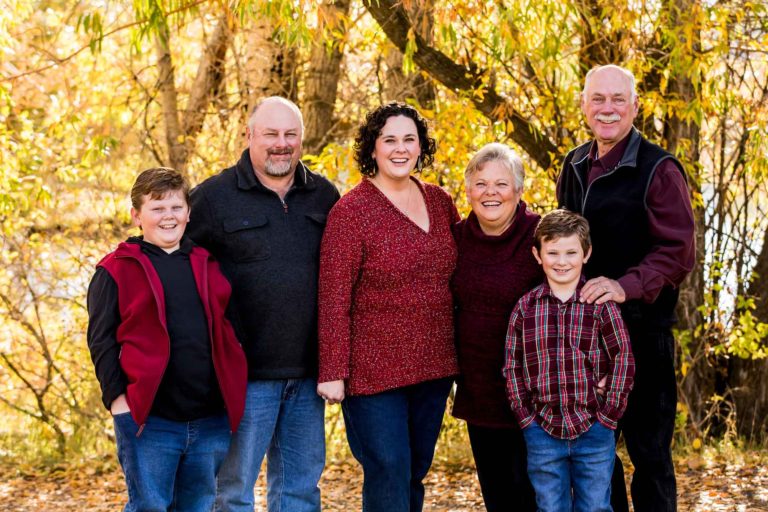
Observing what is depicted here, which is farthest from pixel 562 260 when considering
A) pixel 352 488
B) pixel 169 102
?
pixel 169 102

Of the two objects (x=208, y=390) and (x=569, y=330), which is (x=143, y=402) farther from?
(x=569, y=330)

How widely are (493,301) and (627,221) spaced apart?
607 mm

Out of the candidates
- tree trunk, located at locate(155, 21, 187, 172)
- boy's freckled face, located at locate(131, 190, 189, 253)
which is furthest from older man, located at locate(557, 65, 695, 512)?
tree trunk, located at locate(155, 21, 187, 172)

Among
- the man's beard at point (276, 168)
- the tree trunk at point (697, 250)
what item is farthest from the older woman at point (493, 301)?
the tree trunk at point (697, 250)

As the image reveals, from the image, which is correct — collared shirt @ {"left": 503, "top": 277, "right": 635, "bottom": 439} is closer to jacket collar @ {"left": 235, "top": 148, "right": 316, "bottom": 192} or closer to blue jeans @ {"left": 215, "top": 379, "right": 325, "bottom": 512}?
blue jeans @ {"left": 215, "top": 379, "right": 325, "bottom": 512}

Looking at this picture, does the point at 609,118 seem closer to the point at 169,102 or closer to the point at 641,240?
the point at 641,240

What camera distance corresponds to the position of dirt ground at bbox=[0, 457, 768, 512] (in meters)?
5.54

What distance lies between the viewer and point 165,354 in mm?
3207

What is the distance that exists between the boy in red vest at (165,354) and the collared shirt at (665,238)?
1500 millimetres

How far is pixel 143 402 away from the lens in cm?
317

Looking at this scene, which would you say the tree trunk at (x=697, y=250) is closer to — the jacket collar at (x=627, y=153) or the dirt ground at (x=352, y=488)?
the dirt ground at (x=352, y=488)

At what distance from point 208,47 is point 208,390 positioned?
18.5ft

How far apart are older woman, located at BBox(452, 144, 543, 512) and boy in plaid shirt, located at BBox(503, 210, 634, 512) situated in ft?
0.38

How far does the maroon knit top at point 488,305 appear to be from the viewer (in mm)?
3568
